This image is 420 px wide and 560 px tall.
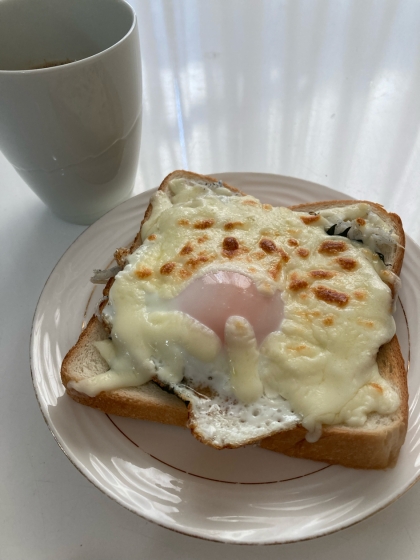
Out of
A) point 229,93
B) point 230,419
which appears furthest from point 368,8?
point 230,419

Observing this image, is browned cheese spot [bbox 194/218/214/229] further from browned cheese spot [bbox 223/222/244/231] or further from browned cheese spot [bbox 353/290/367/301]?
browned cheese spot [bbox 353/290/367/301]

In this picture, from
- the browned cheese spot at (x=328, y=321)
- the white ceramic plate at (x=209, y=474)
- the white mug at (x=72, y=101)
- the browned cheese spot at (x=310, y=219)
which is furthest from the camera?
the browned cheese spot at (x=310, y=219)

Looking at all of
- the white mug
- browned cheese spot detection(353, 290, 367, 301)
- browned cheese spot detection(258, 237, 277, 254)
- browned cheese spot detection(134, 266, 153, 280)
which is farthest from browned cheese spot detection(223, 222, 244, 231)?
the white mug

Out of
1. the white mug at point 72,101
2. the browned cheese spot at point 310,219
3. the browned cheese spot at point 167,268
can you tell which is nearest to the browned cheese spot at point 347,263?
the browned cheese spot at point 310,219

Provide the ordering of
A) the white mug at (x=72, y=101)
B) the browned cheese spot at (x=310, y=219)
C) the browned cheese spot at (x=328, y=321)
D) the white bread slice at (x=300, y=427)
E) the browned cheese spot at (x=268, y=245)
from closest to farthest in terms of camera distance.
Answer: the white bread slice at (x=300, y=427)
the browned cheese spot at (x=328, y=321)
the white mug at (x=72, y=101)
the browned cheese spot at (x=268, y=245)
the browned cheese spot at (x=310, y=219)

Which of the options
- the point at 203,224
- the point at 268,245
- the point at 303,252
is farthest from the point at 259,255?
the point at 203,224

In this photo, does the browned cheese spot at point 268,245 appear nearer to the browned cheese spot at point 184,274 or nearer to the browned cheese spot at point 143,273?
the browned cheese spot at point 184,274

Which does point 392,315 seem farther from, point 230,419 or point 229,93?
point 229,93
